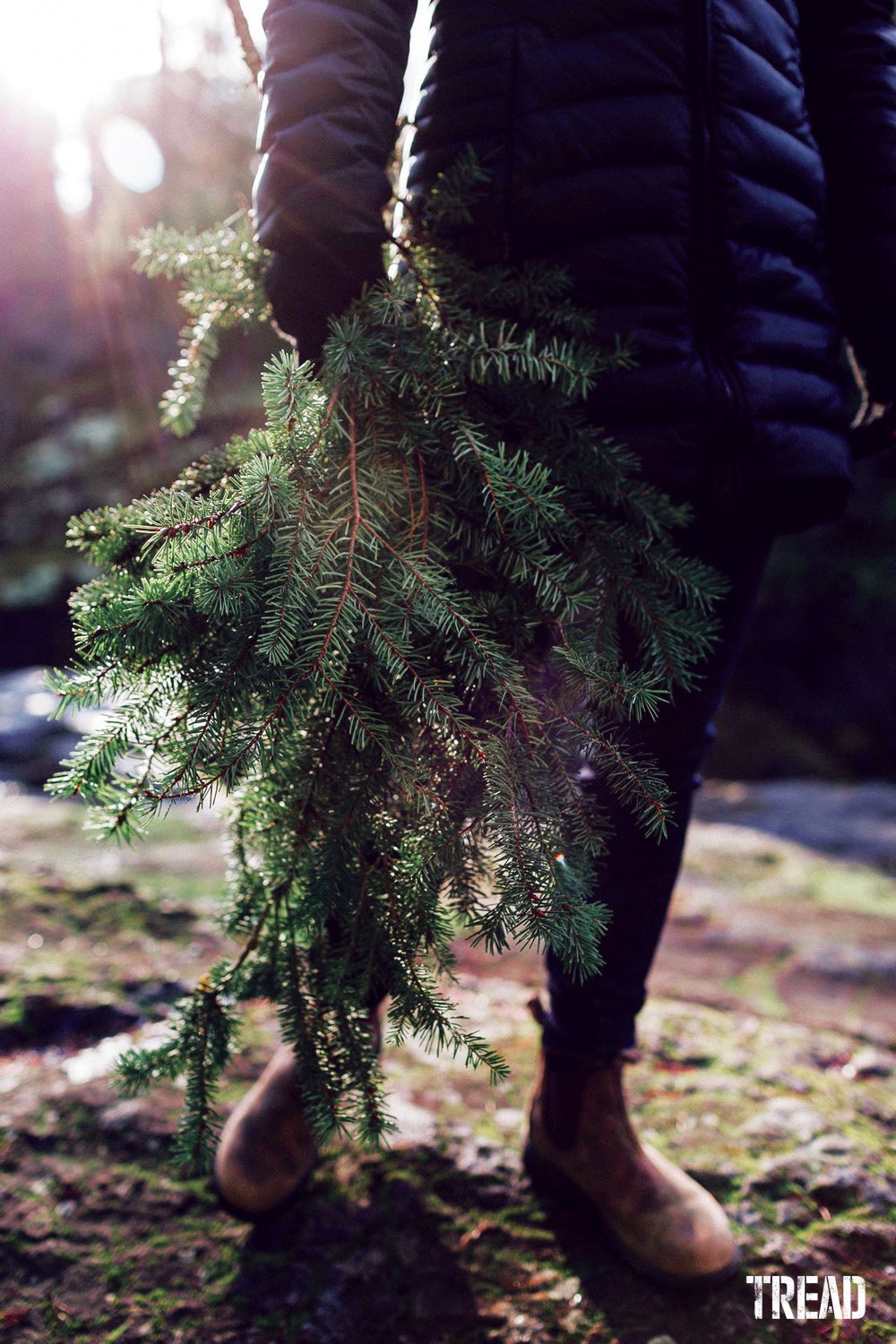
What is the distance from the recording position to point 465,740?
3.47 ft

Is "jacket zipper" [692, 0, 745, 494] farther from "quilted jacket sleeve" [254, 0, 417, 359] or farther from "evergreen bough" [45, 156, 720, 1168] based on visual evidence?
"quilted jacket sleeve" [254, 0, 417, 359]

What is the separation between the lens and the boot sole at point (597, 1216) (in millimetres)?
1383

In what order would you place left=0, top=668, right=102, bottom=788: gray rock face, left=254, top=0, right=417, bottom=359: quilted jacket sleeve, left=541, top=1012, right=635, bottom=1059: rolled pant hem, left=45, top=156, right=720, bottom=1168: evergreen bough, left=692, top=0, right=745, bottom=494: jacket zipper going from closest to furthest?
left=45, top=156, right=720, bottom=1168: evergreen bough → left=254, top=0, right=417, bottom=359: quilted jacket sleeve → left=692, top=0, right=745, bottom=494: jacket zipper → left=541, top=1012, right=635, bottom=1059: rolled pant hem → left=0, top=668, right=102, bottom=788: gray rock face

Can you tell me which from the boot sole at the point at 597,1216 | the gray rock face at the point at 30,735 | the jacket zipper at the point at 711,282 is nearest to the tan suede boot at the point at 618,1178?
the boot sole at the point at 597,1216

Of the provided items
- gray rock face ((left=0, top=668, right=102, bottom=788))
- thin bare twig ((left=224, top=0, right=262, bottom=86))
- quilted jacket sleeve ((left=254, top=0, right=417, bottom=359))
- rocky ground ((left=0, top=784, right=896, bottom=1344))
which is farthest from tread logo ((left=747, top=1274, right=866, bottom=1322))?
gray rock face ((left=0, top=668, right=102, bottom=788))

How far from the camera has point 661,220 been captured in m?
1.22

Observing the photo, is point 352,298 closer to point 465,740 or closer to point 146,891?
point 465,740

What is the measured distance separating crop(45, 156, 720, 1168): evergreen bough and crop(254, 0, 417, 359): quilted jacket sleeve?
82 mm

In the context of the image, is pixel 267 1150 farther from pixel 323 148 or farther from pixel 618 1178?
pixel 323 148

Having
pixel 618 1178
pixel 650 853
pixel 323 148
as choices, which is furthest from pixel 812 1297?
pixel 323 148

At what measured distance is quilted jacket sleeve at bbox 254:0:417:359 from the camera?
110 centimetres

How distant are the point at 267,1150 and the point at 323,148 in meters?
1.79

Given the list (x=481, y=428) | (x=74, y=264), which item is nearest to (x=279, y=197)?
(x=481, y=428)

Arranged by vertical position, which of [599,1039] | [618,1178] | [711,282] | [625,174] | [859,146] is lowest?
[618,1178]
